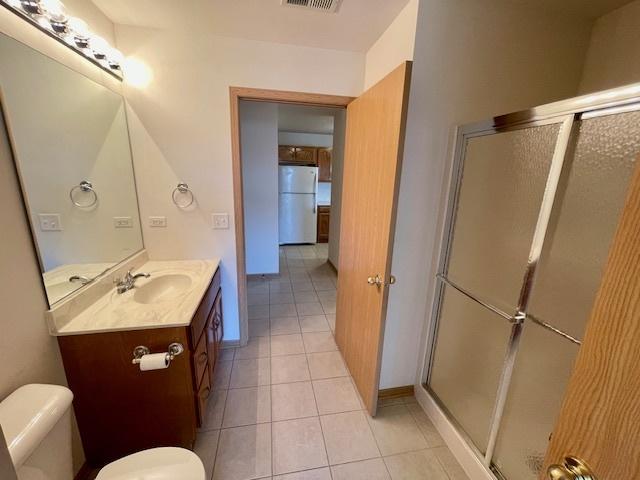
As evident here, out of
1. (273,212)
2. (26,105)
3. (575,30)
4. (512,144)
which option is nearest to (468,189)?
(512,144)

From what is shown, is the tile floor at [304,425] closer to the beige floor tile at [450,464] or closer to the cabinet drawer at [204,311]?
the beige floor tile at [450,464]

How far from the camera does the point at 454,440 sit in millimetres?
1468

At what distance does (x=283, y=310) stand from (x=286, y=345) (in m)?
0.62

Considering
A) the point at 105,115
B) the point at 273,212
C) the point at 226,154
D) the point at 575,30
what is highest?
the point at 575,30

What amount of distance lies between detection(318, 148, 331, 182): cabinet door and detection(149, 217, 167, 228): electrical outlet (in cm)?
385

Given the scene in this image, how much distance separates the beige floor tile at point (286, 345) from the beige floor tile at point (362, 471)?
3.15 feet

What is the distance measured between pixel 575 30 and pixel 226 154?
220 cm

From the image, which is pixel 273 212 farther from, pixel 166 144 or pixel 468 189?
pixel 468 189

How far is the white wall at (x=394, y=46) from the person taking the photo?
133 centimetres

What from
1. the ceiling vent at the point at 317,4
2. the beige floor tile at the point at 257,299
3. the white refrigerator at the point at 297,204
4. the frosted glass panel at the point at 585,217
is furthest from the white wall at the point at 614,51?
the white refrigerator at the point at 297,204

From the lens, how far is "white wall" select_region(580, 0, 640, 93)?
132cm

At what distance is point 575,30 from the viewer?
1464 millimetres

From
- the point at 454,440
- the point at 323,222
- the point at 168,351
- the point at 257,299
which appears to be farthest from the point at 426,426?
the point at 323,222

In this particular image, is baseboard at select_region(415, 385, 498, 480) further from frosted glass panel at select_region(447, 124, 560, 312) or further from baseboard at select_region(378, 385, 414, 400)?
frosted glass panel at select_region(447, 124, 560, 312)
